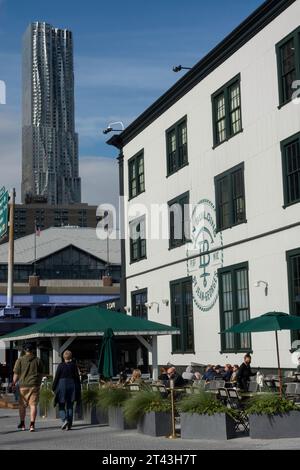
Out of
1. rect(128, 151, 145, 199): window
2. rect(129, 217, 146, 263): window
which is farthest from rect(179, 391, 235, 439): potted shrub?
rect(128, 151, 145, 199): window

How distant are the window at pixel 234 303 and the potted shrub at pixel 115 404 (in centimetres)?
924

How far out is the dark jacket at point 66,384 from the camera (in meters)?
17.4

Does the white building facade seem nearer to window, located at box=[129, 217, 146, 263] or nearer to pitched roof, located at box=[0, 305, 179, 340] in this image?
window, located at box=[129, 217, 146, 263]

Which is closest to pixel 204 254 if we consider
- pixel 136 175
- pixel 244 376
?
pixel 136 175

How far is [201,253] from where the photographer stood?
30672mm

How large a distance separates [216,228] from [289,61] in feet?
24.5

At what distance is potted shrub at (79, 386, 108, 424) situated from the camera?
18.5 m

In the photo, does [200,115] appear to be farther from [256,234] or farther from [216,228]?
[256,234]

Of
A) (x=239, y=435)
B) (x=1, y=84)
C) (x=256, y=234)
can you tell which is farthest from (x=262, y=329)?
(x=1, y=84)

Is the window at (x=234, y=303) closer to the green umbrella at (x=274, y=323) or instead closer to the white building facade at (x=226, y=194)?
the white building facade at (x=226, y=194)

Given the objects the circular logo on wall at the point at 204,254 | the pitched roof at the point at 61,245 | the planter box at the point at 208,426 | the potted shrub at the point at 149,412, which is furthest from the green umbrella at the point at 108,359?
the pitched roof at the point at 61,245

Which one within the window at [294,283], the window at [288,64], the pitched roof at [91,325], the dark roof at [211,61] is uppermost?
the dark roof at [211,61]

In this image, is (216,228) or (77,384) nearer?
(77,384)

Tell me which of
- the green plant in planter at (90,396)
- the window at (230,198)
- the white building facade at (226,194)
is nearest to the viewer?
the green plant in planter at (90,396)
